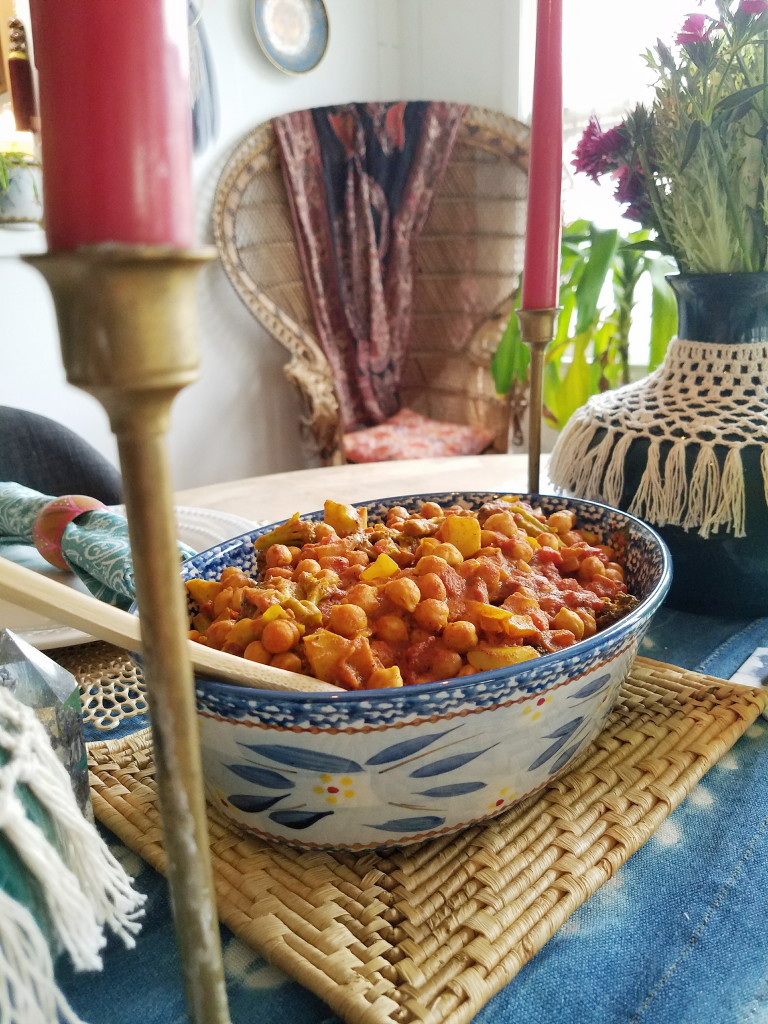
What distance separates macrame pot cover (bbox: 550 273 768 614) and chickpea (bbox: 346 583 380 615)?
1.15ft

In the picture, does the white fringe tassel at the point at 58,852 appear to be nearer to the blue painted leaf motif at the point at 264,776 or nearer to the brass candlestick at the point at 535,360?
the blue painted leaf motif at the point at 264,776

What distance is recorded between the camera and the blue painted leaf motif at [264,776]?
397 millimetres

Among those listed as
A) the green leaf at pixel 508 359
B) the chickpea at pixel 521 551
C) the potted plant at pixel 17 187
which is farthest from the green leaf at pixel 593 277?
the chickpea at pixel 521 551

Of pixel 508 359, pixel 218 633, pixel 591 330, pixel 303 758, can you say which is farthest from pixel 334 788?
pixel 591 330

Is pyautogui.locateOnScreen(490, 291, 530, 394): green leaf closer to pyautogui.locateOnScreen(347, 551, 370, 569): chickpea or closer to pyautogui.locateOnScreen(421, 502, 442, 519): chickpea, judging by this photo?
pyautogui.locateOnScreen(421, 502, 442, 519): chickpea

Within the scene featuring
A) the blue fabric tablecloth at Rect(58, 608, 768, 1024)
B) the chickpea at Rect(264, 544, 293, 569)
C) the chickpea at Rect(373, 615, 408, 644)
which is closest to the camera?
the blue fabric tablecloth at Rect(58, 608, 768, 1024)

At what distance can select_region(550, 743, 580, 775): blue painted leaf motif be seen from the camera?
459 millimetres

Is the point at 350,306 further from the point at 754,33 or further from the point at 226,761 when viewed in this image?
the point at 226,761

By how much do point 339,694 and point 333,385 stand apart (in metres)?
2.24

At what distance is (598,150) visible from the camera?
0.76m

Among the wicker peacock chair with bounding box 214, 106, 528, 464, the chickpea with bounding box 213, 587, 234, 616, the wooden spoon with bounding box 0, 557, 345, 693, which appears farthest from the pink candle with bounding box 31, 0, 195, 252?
the wicker peacock chair with bounding box 214, 106, 528, 464

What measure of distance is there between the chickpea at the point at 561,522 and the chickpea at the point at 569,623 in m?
0.15

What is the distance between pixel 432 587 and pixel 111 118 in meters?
0.33

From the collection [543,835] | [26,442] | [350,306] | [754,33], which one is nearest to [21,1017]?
[543,835]
